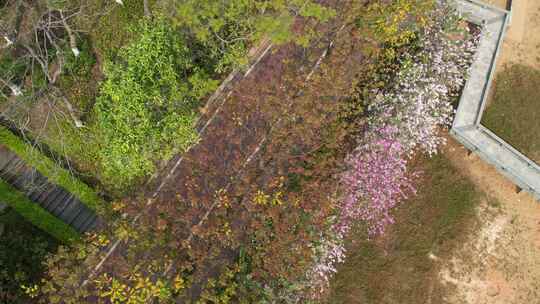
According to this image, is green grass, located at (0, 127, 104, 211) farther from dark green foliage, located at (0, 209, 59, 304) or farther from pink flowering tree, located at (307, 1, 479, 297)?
pink flowering tree, located at (307, 1, 479, 297)

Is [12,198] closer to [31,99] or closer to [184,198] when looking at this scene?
[31,99]

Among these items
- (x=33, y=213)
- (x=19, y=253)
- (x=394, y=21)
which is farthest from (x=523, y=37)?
(x=19, y=253)

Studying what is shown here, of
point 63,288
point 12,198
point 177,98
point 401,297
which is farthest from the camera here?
point 401,297

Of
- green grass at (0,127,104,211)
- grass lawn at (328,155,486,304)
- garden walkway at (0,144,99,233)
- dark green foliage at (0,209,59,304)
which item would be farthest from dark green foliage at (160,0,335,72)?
dark green foliage at (0,209,59,304)

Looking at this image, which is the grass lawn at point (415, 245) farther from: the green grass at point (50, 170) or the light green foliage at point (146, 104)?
the green grass at point (50, 170)

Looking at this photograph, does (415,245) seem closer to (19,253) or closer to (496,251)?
(496,251)

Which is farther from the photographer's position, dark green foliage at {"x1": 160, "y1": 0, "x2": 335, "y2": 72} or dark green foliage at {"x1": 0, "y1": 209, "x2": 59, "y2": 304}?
dark green foliage at {"x1": 160, "y1": 0, "x2": 335, "y2": 72}

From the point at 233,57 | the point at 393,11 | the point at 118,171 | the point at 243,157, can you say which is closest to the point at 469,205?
the point at 393,11
